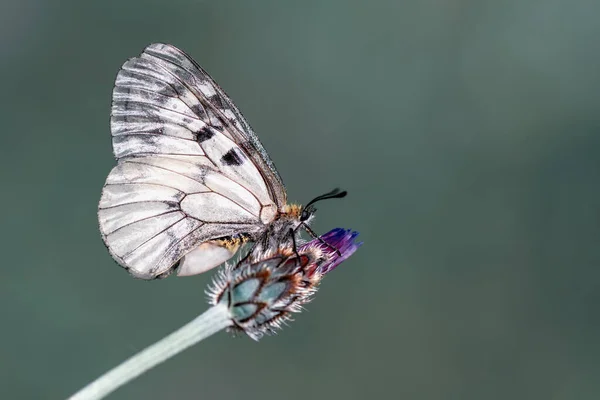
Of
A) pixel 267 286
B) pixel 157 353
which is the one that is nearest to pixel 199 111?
pixel 267 286

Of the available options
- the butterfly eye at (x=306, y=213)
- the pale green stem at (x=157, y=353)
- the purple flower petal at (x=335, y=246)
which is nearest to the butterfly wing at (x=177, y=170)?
the butterfly eye at (x=306, y=213)

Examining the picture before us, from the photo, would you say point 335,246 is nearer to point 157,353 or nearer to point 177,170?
point 177,170

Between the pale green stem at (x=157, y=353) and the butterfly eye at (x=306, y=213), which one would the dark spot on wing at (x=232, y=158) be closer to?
the butterfly eye at (x=306, y=213)

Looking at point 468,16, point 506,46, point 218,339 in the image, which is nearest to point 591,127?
point 506,46

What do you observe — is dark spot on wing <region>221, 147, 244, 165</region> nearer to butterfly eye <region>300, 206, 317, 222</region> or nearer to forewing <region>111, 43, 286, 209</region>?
forewing <region>111, 43, 286, 209</region>

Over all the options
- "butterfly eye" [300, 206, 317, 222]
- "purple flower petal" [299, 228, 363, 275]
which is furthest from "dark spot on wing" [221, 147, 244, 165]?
"purple flower petal" [299, 228, 363, 275]

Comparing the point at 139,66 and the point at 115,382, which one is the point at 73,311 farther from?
the point at 115,382
